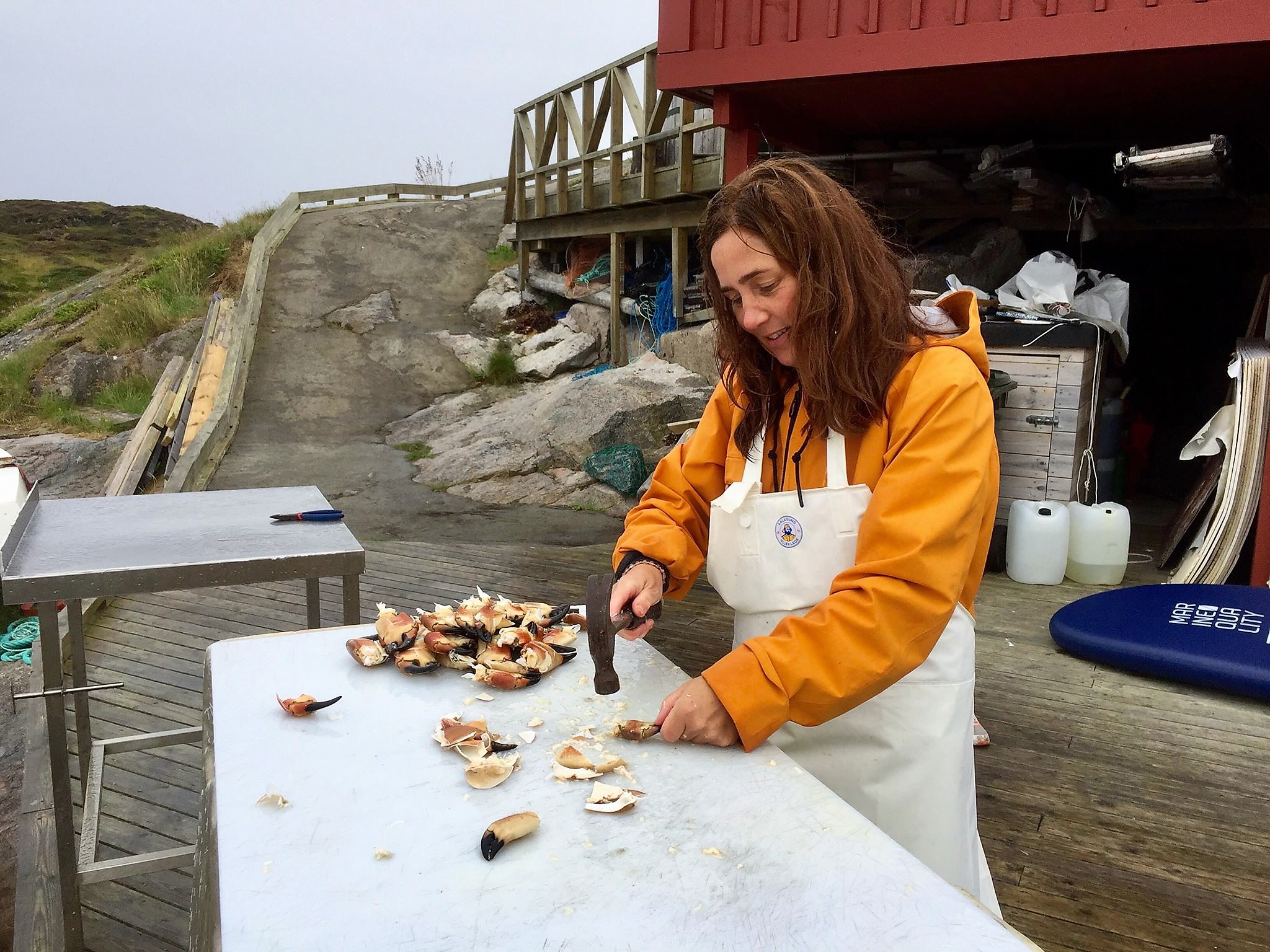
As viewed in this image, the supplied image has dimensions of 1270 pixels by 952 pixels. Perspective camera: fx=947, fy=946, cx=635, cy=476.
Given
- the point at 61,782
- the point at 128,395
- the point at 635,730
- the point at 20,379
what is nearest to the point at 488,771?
the point at 635,730

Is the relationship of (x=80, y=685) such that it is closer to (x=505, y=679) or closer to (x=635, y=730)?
(x=505, y=679)

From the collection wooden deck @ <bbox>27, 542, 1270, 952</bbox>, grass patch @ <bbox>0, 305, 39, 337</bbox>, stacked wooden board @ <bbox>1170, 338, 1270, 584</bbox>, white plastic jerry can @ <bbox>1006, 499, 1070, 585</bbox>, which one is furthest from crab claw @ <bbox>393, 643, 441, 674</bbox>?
grass patch @ <bbox>0, 305, 39, 337</bbox>

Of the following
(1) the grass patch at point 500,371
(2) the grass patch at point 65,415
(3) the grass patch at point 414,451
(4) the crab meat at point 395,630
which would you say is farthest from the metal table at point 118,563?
(2) the grass patch at point 65,415

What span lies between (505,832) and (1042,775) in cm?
300

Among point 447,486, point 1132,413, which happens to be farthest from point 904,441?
point 1132,413

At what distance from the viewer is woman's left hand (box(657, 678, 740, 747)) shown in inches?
60.7

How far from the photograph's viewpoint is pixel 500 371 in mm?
13641

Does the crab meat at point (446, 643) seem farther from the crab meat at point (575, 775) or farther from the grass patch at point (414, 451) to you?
the grass patch at point (414, 451)

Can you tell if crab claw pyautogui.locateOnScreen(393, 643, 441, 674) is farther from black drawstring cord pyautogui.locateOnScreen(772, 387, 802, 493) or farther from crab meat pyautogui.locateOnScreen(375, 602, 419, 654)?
black drawstring cord pyautogui.locateOnScreen(772, 387, 802, 493)

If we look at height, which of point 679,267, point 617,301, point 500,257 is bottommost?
point 617,301

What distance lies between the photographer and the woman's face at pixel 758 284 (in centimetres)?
172

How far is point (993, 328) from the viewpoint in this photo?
6.64 m

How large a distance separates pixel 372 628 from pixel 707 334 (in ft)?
26.4

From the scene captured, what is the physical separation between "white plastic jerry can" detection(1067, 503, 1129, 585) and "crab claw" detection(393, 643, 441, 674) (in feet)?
17.6
